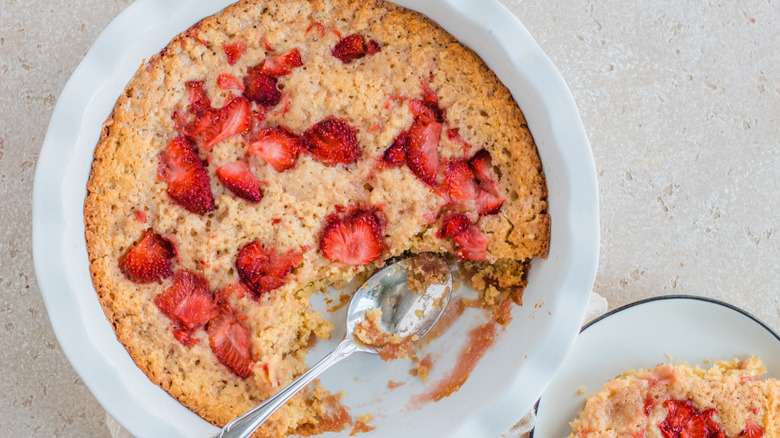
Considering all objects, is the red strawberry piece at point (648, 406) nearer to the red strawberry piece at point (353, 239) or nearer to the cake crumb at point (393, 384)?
the cake crumb at point (393, 384)

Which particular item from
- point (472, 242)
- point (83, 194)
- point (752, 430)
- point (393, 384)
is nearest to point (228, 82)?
point (83, 194)

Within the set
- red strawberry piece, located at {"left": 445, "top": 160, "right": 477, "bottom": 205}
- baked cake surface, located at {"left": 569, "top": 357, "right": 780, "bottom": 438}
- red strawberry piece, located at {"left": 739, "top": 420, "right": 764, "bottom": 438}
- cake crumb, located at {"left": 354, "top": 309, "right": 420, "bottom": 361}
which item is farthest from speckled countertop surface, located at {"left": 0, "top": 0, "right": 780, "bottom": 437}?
cake crumb, located at {"left": 354, "top": 309, "right": 420, "bottom": 361}

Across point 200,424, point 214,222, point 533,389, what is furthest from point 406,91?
point 200,424

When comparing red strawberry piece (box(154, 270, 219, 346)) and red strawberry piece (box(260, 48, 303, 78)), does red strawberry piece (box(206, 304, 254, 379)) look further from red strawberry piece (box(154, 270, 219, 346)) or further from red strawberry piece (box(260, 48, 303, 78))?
red strawberry piece (box(260, 48, 303, 78))

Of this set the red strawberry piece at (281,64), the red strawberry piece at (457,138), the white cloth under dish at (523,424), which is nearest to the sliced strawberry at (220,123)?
the red strawberry piece at (281,64)

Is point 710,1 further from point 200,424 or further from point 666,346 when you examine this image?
point 200,424

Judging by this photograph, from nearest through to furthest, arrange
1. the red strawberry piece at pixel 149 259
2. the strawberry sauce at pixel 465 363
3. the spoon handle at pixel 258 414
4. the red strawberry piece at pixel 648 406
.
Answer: the spoon handle at pixel 258 414
the red strawberry piece at pixel 149 259
the strawberry sauce at pixel 465 363
the red strawberry piece at pixel 648 406

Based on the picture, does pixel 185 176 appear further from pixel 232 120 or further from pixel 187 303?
pixel 187 303

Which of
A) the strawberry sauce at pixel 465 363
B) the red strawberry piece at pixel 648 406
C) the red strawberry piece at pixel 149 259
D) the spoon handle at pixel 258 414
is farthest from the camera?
the red strawberry piece at pixel 648 406
